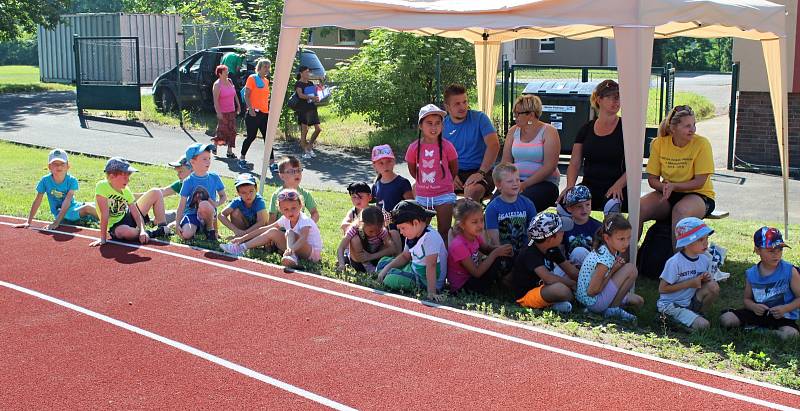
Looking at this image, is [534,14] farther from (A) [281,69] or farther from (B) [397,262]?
(A) [281,69]

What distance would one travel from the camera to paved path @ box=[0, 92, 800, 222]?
1366cm

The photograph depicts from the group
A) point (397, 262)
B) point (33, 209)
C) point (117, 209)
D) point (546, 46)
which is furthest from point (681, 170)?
point (546, 46)

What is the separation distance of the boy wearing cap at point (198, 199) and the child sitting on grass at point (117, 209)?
437 mm

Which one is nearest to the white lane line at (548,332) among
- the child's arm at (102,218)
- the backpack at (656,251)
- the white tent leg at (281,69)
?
the child's arm at (102,218)

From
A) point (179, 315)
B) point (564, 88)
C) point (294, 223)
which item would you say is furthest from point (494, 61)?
point (179, 315)

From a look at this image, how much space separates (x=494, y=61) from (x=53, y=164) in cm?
603

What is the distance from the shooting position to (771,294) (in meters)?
6.77

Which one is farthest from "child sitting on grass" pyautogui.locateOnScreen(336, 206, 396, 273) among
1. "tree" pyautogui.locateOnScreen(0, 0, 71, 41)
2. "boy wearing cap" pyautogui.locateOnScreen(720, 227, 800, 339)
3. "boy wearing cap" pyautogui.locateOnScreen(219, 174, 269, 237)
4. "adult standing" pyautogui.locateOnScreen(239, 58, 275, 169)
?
"tree" pyautogui.locateOnScreen(0, 0, 71, 41)

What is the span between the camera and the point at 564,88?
1628 cm

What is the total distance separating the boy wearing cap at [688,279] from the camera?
22.9 ft

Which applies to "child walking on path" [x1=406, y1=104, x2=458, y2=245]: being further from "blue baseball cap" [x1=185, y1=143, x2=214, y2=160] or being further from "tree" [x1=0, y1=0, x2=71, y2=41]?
"tree" [x1=0, y1=0, x2=71, y2=41]

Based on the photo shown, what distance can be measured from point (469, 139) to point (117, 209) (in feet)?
12.6

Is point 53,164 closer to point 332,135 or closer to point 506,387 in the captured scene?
point 506,387

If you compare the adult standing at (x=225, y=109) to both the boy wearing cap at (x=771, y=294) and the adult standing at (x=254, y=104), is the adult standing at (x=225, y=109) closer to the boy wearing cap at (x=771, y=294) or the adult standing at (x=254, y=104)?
the adult standing at (x=254, y=104)
